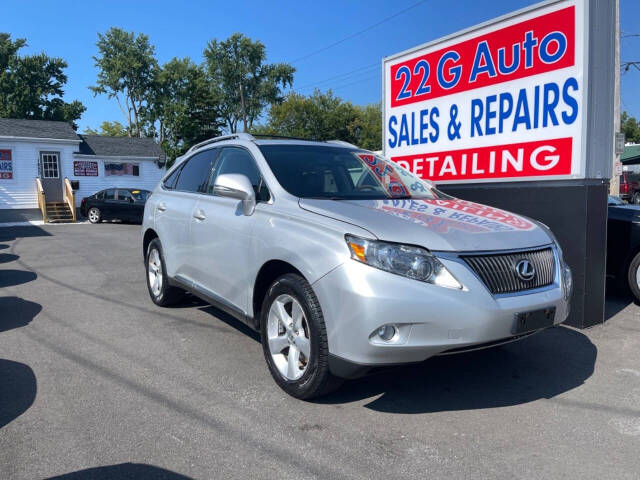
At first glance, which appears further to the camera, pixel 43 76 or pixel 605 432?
pixel 43 76

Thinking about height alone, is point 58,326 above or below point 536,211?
below

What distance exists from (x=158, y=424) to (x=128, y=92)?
57.7 m

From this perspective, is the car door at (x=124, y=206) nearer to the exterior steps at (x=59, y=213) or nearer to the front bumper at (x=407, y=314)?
the exterior steps at (x=59, y=213)

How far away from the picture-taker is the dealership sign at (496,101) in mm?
5398

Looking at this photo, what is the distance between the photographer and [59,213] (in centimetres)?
2403

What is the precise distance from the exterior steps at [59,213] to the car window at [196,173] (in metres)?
20.3

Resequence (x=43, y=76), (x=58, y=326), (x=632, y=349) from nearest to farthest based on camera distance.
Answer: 1. (x=632, y=349)
2. (x=58, y=326)
3. (x=43, y=76)

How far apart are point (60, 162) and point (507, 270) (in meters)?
26.6

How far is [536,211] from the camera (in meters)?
5.59

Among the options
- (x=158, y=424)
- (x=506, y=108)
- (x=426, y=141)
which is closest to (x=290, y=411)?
(x=158, y=424)

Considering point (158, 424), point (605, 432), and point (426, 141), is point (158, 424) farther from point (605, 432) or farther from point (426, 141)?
point (426, 141)

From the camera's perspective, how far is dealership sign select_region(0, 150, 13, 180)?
24.0 meters

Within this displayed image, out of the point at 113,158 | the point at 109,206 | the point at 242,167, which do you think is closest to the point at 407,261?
the point at 242,167

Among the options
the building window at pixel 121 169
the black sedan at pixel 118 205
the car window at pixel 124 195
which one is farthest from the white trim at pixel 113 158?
the car window at pixel 124 195
